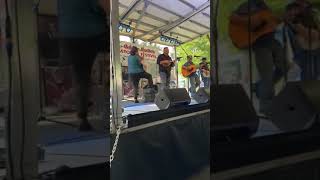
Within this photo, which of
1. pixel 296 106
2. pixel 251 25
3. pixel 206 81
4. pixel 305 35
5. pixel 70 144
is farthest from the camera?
pixel 296 106

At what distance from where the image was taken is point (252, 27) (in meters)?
1.52

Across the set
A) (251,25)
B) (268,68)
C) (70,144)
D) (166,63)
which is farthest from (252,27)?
(70,144)

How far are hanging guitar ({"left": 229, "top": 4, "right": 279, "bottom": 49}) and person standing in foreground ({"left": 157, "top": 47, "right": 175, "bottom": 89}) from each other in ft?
0.92

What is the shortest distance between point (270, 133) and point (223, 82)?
396 millimetres

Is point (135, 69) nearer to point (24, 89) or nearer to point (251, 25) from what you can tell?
point (24, 89)

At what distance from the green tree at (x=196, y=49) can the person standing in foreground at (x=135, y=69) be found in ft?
0.58

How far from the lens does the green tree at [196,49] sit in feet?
4.44

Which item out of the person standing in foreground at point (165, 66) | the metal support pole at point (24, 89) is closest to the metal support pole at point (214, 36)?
the person standing in foreground at point (165, 66)

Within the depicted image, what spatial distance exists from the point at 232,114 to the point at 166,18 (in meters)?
0.45

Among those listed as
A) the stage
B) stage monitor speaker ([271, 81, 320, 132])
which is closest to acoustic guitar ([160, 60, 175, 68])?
the stage

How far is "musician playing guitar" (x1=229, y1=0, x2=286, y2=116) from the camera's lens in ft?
4.89

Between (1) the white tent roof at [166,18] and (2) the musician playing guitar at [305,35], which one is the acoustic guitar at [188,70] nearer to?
(1) the white tent roof at [166,18]

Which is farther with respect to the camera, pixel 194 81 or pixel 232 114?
pixel 232 114

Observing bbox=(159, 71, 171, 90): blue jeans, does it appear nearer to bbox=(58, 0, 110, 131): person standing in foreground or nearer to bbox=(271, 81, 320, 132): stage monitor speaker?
bbox=(58, 0, 110, 131): person standing in foreground
